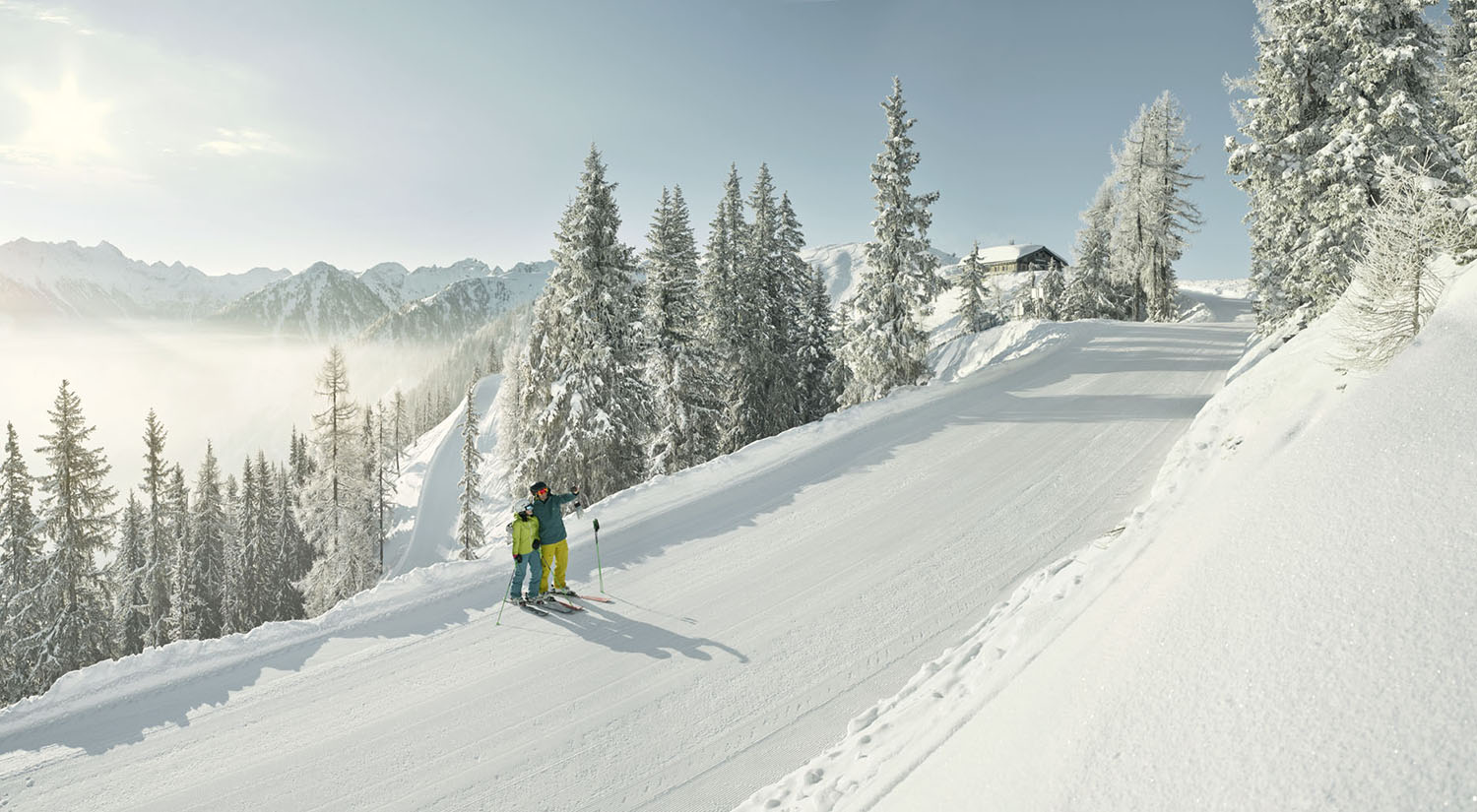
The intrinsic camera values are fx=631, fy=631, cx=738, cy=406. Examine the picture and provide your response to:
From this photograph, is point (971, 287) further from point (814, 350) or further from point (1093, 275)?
point (814, 350)

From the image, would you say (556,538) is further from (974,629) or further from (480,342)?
(480,342)

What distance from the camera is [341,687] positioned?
6512mm

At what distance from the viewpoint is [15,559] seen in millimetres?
24578

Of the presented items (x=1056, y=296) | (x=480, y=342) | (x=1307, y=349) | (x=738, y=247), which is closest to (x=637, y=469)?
(x=738, y=247)

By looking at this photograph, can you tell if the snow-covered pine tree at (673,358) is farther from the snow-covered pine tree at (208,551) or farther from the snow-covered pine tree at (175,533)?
the snow-covered pine tree at (208,551)

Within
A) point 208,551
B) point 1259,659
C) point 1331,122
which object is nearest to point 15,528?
point 208,551

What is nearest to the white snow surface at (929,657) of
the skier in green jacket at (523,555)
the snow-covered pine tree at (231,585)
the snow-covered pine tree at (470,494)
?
the skier in green jacket at (523,555)

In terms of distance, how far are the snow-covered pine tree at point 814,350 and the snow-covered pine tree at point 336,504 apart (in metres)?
23.0

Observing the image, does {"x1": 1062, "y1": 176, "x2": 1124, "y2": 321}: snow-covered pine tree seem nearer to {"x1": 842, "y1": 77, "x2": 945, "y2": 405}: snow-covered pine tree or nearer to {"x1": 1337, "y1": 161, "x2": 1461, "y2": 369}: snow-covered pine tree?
{"x1": 842, "y1": 77, "x2": 945, "y2": 405}: snow-covered pine tree

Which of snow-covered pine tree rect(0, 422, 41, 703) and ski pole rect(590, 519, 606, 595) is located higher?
ski pole rect(590, 519, 606, 595)

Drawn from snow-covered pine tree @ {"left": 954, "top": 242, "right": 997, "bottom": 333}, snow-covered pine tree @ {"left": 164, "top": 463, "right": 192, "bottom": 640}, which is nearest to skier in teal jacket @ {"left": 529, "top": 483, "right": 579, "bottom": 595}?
snow-covered pine tree @ {"left": 164, "top": 463, "right": 192, "bottom": 640}

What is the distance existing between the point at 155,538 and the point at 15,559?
328 inches

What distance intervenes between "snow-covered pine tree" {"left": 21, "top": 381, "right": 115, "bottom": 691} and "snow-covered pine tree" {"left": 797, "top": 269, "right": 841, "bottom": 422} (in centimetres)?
2917

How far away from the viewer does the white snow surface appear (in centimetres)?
289
